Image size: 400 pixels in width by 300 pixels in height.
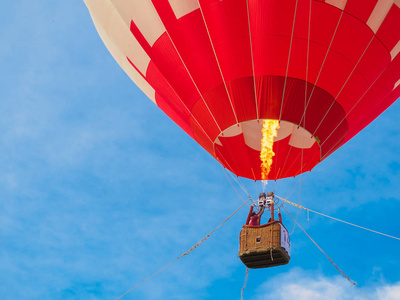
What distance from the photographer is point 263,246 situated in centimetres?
962

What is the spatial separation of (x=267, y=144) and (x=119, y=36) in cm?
333

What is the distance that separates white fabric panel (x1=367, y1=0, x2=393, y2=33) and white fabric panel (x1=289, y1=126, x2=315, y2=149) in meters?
2.06

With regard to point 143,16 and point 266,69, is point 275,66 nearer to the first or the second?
point 266,69

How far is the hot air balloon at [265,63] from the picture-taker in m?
9.78

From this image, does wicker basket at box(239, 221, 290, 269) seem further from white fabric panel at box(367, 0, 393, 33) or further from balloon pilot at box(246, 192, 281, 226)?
white fabric panel at box(367, 0, 393, 33)

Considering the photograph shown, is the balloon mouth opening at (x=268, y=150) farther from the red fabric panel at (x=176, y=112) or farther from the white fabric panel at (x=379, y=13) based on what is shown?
the white fabric panel at (x=379, y=13)

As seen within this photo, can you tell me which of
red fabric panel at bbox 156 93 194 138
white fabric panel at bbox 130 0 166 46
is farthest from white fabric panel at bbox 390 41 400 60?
white fabric panel at bbox 130 0 166 46

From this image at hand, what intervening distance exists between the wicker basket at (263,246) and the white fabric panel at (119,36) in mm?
3666

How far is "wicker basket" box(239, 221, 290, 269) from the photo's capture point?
378 inches

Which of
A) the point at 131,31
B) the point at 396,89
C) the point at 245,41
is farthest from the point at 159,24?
the point at 396,89

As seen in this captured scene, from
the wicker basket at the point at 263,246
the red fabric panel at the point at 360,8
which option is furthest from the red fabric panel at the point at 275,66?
the wicker basket at the point at 263,246

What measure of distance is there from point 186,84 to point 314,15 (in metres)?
2.47

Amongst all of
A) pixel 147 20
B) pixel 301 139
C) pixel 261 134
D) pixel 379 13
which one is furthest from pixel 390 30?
pixel 147 20

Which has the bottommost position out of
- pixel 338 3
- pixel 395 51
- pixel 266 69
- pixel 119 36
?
pixel 266 69
